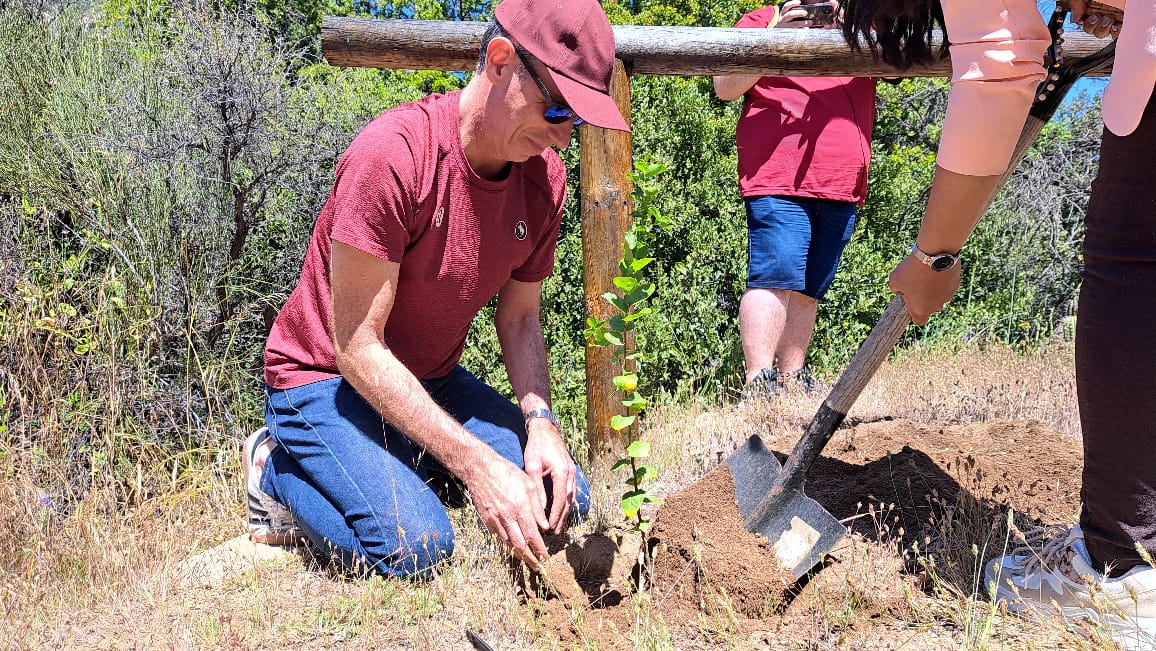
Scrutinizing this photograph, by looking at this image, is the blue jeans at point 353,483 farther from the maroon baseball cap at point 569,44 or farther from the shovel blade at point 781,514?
the maroon baseball cap at point 569,44

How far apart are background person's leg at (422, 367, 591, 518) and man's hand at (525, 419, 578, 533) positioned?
284 mm

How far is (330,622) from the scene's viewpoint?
2420 mm

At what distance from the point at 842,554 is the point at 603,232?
1.73 metres

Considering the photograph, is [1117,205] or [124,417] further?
[124,417]

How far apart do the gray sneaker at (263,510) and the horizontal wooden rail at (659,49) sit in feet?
5.19

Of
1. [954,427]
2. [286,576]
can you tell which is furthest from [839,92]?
[286,576]

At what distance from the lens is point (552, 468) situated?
8.61 feet

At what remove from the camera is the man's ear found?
7.64 feet

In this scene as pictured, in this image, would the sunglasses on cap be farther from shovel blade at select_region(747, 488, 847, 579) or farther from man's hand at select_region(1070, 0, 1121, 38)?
shovel blade at select_region(747, 488, 847, 579)

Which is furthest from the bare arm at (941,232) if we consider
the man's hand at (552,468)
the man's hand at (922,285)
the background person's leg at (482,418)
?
the background person's leg at (482,418)

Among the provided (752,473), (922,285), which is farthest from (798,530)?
(922,285)

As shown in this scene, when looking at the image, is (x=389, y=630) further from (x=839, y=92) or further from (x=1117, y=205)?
(x=839, y=92)

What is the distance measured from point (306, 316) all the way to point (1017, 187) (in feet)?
27.0

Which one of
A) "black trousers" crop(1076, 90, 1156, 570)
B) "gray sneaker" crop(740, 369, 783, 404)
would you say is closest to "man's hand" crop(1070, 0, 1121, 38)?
"black trousers" crop(1076, 90, 1156, 570)
